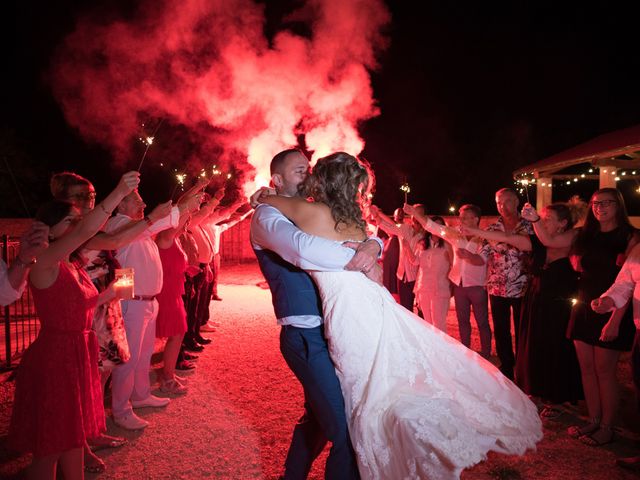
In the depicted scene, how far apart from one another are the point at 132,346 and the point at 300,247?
9.96 feet

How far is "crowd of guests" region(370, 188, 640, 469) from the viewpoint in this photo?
4.26 m

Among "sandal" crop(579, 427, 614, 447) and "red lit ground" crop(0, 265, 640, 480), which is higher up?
"sandal" crop(579, 427, 614, 447)

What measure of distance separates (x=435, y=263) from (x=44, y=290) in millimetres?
5865

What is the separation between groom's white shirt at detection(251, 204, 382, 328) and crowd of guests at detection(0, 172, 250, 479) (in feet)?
3.49

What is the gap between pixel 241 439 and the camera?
440cm

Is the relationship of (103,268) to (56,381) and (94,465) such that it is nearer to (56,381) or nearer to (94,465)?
(56,381)

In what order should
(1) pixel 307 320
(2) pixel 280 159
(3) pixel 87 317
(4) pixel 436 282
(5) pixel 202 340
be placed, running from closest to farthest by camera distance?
(1) pixel 307 320, (3) pixel 87 317, (2) pixel 280 159, (4) pixel 436 282, (5) pixel 202 340

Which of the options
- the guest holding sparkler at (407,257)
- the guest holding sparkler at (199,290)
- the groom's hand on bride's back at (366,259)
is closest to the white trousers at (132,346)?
the guest holding sparkler at (199,290)

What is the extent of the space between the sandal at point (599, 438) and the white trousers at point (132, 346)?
4.67 meters

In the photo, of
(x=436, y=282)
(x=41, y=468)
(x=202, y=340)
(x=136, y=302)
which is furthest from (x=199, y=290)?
(x=41, y=468)

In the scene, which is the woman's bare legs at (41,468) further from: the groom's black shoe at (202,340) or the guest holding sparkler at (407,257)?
the guest holding sparkler at (407,257)

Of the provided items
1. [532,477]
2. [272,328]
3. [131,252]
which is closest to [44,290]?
[131,252]

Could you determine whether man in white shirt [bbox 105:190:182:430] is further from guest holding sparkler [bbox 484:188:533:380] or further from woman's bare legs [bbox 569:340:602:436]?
woman's bare legs [bbox 569:340:602:436]

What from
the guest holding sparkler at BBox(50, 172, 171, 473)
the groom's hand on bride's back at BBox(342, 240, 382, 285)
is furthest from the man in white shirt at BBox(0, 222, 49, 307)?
the groom's hand on bride's back at BBox(342, 240, 382, 285)
